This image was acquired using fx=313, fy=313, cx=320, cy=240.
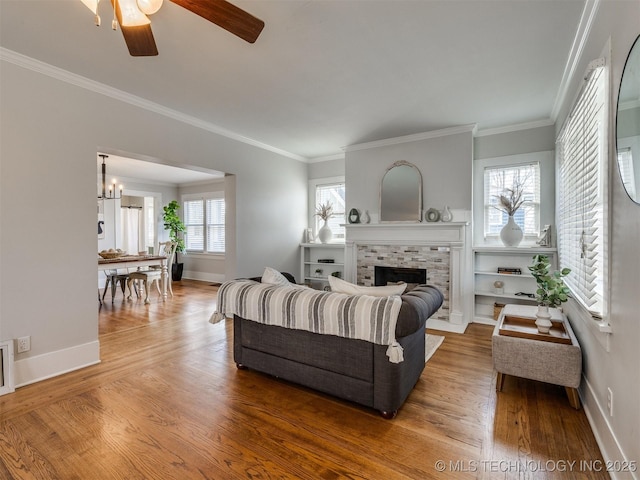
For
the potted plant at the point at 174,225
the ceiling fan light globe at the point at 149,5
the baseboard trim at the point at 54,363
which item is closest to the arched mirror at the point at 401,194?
the ceiling fan light globe at the point at 149,5

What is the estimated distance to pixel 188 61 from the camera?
2.61 metres

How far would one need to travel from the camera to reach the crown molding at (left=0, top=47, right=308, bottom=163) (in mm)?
2533

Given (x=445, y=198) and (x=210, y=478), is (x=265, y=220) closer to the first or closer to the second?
(x=445, y=198)

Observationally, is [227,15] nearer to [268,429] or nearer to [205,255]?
[268,429]

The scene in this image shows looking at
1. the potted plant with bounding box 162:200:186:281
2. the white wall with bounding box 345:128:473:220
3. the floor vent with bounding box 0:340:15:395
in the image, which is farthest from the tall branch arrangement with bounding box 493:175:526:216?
the potted plant with bounding box 162:200:186:281

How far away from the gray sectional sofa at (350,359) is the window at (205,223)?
5.59 meters

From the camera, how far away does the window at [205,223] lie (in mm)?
7916

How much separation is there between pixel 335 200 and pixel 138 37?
4.35 m

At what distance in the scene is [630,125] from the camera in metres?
1.35

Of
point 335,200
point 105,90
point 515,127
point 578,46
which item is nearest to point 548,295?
point 578,46

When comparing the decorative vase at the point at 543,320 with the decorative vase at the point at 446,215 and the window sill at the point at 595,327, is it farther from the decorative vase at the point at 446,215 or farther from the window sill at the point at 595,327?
the decorative vase at the point at 446,215

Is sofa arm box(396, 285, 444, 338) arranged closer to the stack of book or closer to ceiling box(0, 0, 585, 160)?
ceiling box(0, 0, 585, 160)

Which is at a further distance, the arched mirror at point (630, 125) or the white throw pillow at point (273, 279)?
the white throw pillow at point (273, 279)

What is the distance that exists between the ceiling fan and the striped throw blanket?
169cm
